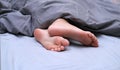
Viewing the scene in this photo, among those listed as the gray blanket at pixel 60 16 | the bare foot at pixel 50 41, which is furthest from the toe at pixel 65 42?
the gray blanket at pixel 60 16

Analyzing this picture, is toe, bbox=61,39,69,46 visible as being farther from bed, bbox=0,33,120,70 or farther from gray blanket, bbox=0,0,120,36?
gray blanket, bbox=0,0,120,36

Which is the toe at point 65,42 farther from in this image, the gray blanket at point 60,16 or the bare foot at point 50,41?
the gray blanket at point 60,16

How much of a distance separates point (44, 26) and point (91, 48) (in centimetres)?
26

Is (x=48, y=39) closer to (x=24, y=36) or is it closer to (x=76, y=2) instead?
(x=24, y=36)

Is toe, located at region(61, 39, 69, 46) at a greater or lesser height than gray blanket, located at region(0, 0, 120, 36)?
lesser

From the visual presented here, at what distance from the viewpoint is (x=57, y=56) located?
744 millimetres

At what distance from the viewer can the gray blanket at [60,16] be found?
927 mm

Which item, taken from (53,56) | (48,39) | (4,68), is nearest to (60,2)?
(48,39)

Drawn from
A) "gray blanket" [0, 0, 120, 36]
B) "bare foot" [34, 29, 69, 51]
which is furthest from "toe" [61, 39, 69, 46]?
"gray blanket" [0, 0, 120, 36]

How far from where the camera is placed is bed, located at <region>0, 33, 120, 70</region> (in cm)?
69

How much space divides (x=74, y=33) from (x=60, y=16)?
132 mm

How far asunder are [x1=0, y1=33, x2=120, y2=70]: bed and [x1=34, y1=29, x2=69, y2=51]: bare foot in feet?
0.07

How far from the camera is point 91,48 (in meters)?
0.82

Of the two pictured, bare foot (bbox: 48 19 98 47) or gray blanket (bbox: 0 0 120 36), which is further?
gray blanket (bbox: 0 0 120 36)
